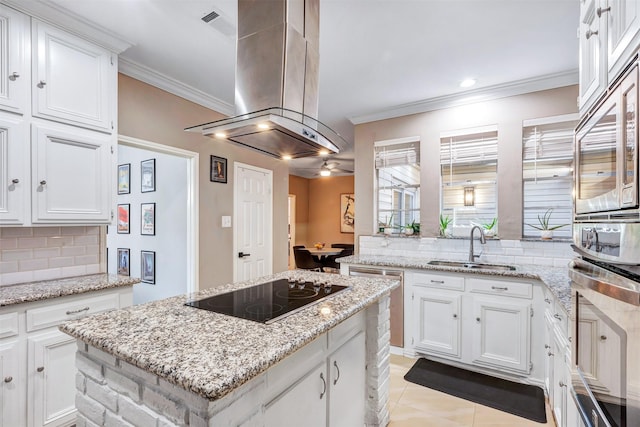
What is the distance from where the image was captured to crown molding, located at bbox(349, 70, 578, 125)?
2826 millimetres

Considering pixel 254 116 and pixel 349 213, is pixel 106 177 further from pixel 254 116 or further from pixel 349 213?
pixel 349 213

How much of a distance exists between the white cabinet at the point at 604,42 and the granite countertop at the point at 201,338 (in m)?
1.28

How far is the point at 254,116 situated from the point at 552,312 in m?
2.09

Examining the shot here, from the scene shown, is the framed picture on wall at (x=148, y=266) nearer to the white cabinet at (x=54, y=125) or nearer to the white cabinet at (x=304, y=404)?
the white cabinet at (x=54, y=125)

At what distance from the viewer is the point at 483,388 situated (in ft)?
8.14

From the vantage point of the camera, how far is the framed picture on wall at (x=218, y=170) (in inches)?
133

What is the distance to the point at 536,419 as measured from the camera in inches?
83.0

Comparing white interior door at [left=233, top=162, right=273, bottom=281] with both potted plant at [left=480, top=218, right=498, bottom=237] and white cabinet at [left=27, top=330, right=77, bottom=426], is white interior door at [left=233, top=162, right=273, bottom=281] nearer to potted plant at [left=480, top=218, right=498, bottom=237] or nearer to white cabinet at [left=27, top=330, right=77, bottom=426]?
white cabinet at [left=27, top=330, right=77, bottom=426]

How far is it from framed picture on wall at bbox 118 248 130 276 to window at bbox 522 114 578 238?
457 centimetres

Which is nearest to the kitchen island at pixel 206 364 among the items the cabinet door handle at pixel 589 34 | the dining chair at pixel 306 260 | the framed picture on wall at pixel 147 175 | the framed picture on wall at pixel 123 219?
the cabinet door handle at pixel 589 34

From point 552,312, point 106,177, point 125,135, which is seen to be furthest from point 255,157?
point 552,312

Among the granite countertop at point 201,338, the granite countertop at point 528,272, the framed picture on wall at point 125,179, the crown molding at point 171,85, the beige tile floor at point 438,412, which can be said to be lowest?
the beige tile floor at point 438,412

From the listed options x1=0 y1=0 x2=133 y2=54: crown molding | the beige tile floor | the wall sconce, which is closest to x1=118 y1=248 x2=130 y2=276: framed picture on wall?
x1=0 y1=0 x2=133 y2=54: crown molding

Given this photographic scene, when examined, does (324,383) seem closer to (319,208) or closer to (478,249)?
(478,249)
